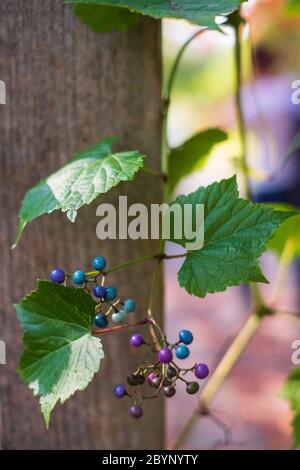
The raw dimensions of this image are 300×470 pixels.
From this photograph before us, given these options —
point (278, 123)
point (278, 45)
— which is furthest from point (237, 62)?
point (278, 45)

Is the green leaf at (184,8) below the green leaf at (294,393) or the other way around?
the other way around

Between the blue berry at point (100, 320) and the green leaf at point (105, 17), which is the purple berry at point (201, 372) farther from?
the green leaf at point (105, 17)

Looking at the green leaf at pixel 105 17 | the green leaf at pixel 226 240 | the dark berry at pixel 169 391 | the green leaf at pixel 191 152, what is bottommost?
the dark berry at pixel 169 391

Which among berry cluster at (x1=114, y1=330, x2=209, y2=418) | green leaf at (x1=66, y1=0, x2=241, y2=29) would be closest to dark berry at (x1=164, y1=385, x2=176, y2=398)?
berry cluster at (x1=114, y1=330, x2=209, y2=418)

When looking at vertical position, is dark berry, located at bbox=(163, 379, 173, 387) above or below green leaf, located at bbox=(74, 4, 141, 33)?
below

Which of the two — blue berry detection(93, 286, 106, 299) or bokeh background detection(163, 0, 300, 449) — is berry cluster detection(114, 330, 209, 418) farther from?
bokeh background detection(163, 0, 300, 449)

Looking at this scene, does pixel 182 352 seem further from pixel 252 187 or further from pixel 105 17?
pixel 252 187

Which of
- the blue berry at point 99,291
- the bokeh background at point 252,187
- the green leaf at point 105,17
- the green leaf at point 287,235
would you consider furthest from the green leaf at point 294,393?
the green leaf at point 105,17
